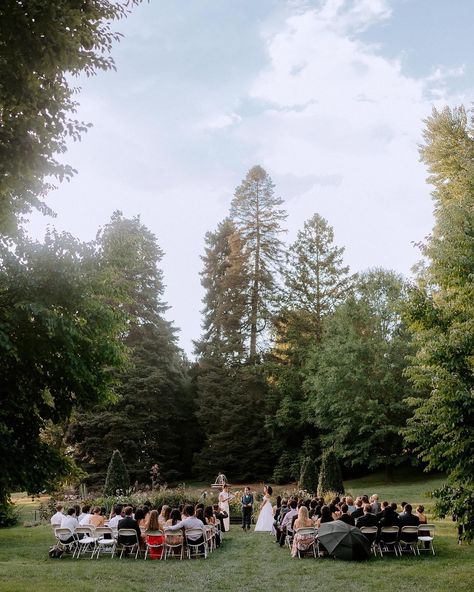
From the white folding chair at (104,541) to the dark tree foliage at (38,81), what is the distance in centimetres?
882

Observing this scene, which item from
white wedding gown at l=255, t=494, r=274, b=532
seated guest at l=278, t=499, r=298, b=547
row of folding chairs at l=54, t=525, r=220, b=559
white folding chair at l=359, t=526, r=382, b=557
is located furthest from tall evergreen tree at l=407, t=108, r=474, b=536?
white wedding gown at l=255, t=494, r=274, b=532

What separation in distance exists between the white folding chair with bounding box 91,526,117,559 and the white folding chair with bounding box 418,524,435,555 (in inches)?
280

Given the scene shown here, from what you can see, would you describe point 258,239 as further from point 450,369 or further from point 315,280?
point 450,369

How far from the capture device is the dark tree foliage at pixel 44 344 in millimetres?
7508

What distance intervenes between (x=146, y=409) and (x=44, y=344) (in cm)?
3108

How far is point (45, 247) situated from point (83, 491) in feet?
74.1

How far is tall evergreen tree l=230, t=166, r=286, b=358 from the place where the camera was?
4219 centimetres

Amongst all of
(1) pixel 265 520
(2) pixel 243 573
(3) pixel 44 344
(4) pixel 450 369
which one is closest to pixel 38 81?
(3) pixel 44 344

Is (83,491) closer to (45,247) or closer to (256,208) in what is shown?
(45,247)

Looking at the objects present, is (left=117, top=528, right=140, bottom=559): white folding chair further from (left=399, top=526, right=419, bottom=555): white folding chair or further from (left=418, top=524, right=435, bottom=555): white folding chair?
(left=418, top=524, right=435, bottom=555): white folding chair

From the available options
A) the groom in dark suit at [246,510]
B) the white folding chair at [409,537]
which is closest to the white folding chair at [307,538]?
the white folding chair at [409,537]

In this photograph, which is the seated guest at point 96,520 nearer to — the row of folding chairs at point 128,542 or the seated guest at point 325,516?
the row of folding chairs at point 128,542

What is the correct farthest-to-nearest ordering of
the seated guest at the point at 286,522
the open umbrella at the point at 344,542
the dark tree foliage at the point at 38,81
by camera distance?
the seated guest at the point at 286,522, the open umbrella at the point at 344,542, the dark tree foliage at the point at 38,81

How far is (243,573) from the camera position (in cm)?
1149
